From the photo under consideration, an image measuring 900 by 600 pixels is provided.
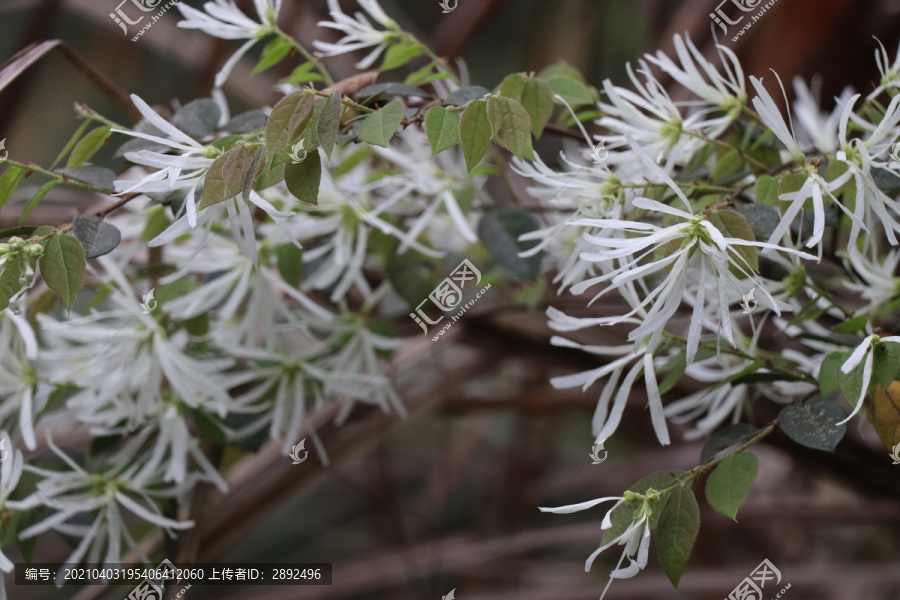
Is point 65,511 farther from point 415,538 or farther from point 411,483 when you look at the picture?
point 411,483

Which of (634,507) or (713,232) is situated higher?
(713,232)

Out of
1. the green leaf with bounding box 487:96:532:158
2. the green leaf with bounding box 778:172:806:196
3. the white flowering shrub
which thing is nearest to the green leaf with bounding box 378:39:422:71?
the white flowering shrub

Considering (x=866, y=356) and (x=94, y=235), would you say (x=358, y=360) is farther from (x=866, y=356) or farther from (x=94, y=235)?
(x=866, y=356)

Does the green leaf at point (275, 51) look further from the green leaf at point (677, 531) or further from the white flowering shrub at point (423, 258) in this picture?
the green leaf at point (677, 531)

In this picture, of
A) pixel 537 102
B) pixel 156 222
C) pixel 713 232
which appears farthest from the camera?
pixel 156 222

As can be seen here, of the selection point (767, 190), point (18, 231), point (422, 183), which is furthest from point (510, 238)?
point (18, 231)

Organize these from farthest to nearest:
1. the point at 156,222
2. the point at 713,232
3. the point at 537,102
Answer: the point at 156,222, the point at 537,102, the point at 713,232

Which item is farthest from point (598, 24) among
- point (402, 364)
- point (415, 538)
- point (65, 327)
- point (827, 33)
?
point (65, 327)

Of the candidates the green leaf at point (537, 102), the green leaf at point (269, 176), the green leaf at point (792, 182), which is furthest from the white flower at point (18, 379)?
the green leaf at point (792, 182)
